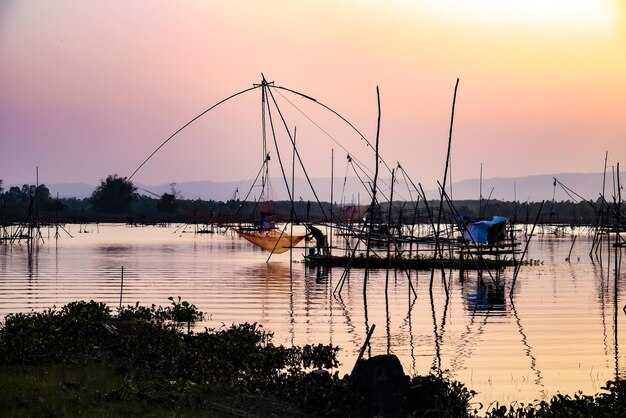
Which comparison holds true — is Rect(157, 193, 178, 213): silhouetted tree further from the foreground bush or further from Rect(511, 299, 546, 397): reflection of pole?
the foreground bush

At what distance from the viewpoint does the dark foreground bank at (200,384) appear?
33.8 ft

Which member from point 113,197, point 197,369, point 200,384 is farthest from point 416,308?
point 113,197

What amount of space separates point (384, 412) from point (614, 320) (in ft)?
45.9

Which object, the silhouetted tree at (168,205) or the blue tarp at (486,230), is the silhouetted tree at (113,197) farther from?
the blue tarp at (486,230)

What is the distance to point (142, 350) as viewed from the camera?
1338 centimetres

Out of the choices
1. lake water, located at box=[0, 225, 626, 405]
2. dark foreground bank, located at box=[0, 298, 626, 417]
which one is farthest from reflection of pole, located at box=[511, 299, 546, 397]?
dark foreground bank, located at box=[0, 298, 626, 417]

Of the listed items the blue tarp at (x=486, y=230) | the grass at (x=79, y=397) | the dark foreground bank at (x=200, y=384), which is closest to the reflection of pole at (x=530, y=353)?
the dark foreground bank at (x=200, y=384)

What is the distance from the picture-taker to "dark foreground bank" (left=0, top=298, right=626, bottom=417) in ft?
33.8

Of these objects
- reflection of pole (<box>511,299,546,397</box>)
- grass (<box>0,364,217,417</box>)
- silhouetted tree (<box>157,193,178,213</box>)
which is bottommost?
reflection of pole (<box>511,299,546,397</box>)

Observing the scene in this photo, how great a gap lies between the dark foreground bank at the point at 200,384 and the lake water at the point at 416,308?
8.39 ft

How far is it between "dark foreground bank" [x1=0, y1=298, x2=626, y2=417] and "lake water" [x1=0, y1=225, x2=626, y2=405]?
8.39 feet

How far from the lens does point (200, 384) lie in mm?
11711

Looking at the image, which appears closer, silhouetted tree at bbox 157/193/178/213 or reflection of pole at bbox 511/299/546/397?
reflection of pole at bbox 511/299/546/397

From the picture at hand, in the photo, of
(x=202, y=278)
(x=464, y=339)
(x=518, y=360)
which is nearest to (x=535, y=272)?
(x=202, y=278)
